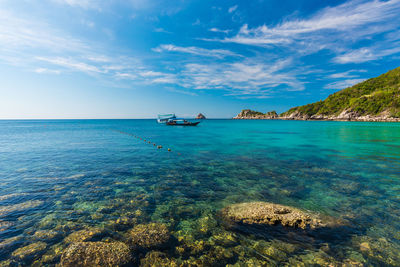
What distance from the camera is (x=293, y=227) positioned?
291 inches

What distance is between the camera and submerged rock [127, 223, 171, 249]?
20.8 ft

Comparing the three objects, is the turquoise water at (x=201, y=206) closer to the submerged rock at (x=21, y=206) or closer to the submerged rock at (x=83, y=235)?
the submerged rock at (x=21, y=206)

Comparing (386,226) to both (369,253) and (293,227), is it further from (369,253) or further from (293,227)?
(293,227)

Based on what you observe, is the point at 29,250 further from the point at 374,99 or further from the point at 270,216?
the point at 374,99

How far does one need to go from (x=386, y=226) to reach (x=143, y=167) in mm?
16984

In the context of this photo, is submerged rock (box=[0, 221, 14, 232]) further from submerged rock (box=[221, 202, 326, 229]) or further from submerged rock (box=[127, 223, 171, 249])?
submerged rock (box=[221, 202, 326, 229])

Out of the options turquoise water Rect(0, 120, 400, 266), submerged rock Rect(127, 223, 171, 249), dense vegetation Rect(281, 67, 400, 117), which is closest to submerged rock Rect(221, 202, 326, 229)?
turquoise water Rect(0, 120, 400, 266)

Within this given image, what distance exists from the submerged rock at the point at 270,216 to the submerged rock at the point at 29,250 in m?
7.01

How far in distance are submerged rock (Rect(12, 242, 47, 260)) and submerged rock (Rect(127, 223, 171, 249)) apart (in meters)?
2.89

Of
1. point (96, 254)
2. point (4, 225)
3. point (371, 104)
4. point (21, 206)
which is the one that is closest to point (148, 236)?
point (96, 254)

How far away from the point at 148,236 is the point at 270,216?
17.3 ft

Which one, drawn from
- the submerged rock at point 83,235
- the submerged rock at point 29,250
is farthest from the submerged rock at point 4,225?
the submerged rock at point 83,235

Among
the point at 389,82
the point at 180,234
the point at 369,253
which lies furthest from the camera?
the point at 389,82

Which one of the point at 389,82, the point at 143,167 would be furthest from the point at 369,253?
the point at 389,82
